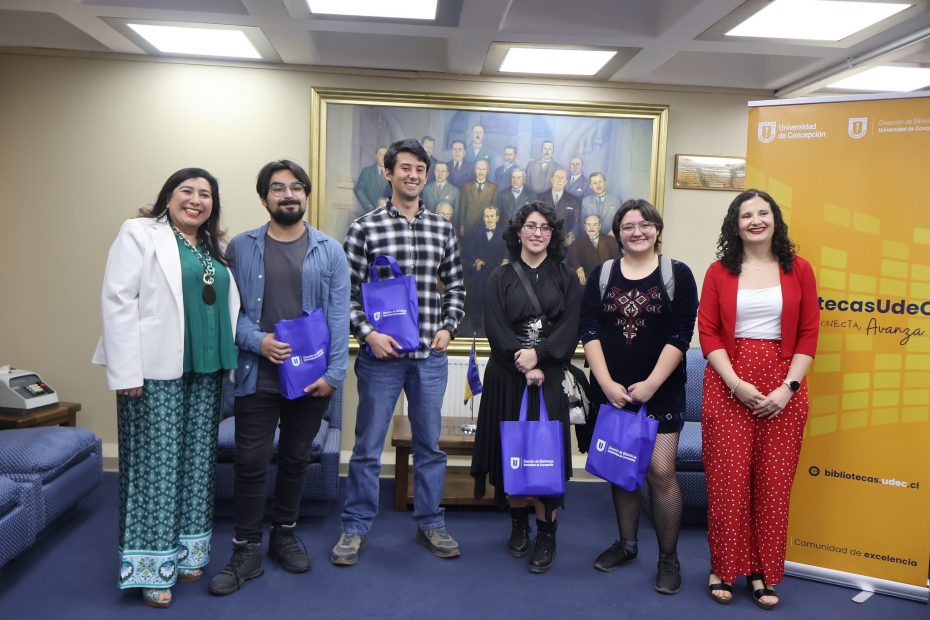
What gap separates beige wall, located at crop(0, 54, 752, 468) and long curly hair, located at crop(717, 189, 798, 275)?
1972mm

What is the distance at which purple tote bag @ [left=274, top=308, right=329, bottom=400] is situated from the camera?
2607 mm

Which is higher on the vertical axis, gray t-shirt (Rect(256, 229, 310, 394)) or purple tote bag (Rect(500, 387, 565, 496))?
gray t-shirt (Rect(256, 229, 310, 394))

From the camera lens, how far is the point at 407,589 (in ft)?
9.12

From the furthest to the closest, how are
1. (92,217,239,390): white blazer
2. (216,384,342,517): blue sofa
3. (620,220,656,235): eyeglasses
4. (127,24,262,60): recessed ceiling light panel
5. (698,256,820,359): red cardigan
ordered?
(127,24,262,60): recessed ceiling light panel → (216,384,342,517): blue sofa → (620,220,656,235): eyeglasses → (698,256,820,359): red cardigan → (92,217,239,390): white blazer

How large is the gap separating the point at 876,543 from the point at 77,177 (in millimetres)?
4879

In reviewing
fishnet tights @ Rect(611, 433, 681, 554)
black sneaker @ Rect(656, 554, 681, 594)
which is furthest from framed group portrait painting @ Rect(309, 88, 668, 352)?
black sneaker @ Rect(656, 554, 681, 594)

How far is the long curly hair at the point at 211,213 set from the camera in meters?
2.56

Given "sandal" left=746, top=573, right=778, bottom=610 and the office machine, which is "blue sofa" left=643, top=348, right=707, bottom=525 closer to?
"sandal" left=746, top=573, right=778, bottom=610

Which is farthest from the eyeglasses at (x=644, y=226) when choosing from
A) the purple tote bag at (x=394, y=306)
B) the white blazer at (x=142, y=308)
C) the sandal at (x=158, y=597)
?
the sandal at (x=158, y=597)

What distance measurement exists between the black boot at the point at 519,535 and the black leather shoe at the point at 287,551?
0.96 meters

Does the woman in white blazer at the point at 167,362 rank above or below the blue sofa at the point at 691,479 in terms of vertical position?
above

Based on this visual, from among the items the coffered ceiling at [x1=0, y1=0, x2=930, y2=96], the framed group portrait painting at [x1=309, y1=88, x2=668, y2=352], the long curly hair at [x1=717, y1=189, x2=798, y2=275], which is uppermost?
the coffered ceiling at [x1=0, y1=0, x2=930, y2=96]

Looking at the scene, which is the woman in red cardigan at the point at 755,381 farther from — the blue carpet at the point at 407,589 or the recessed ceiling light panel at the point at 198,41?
the recessed ceiling light panel at the point at 198,41

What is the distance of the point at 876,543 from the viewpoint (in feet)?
9.52
